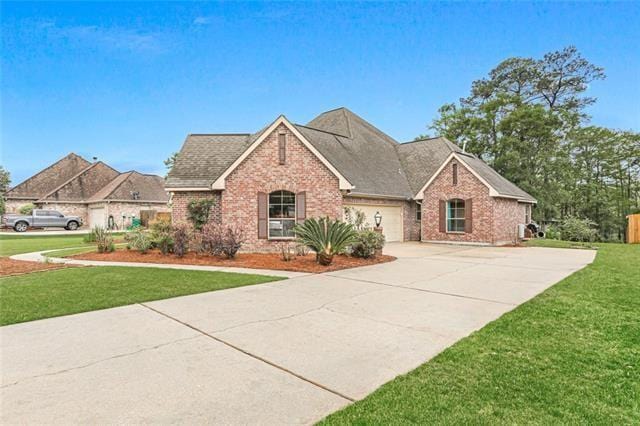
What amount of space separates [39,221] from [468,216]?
34.2 metres

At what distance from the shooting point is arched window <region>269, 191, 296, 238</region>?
14367 millimetres

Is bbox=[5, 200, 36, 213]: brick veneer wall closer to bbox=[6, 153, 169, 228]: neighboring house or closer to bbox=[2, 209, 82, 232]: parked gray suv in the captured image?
bbox=[6, 153, 169, 228]: neighboring house

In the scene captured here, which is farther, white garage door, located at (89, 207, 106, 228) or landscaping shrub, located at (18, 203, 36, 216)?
landscaping shrub, located at (18, 203, 36, 216)

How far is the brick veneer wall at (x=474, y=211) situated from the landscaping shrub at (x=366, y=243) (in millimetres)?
8714

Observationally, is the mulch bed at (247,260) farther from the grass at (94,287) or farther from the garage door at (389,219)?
the garage door at (389,219)

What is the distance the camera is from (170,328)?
5.12m

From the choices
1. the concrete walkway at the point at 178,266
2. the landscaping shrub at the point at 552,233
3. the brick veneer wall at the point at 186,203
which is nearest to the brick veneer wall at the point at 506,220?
the landscaping shrub at the point at 552,233

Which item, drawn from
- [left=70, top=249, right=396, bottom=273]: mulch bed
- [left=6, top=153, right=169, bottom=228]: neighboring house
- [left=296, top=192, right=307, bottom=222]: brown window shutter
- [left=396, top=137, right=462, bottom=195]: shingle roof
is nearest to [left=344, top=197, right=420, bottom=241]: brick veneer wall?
[left=396, top=137, right=462, bottom=195]: shingle roof

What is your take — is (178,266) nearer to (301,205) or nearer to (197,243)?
(197,243)

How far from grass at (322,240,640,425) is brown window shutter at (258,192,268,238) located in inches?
394

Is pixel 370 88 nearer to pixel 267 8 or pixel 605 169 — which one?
pixel 267 8

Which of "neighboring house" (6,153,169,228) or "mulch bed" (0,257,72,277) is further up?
"neighboring house" (6,153,169,228)

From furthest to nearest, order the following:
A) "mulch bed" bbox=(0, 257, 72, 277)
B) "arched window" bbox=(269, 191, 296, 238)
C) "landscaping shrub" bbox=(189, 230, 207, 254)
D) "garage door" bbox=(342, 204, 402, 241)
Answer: "garage door" bbox=(342, 204, 402, 241) < "arched window" bbox=(269, 191, 296, 238) < "landscaping shrub" bbox=(189, 230, 207, 254) < "mulch bed" bbox=(0, 257, 72, 277)

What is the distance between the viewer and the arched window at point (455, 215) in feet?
64.2
